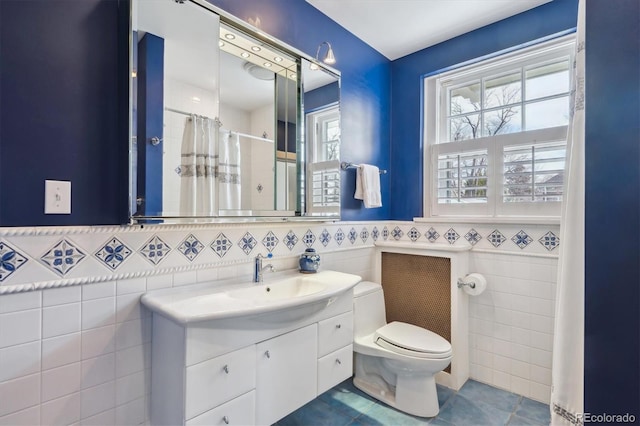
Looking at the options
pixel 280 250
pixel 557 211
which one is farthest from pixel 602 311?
pixel 280 250

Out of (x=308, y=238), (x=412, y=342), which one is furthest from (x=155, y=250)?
(x=412, y=342)

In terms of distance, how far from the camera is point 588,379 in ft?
3.12

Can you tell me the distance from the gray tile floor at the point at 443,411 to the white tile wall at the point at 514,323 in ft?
0.42

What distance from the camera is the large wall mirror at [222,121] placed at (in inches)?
50.1

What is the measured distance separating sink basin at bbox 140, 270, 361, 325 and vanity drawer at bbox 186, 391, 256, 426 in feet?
1.03

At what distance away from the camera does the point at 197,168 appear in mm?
1435

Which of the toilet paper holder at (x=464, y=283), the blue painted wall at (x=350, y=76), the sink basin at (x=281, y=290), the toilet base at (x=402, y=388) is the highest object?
the blue painted wall at (x=350, y=76)

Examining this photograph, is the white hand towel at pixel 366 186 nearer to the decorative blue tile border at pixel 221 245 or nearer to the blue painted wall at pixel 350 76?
the blue painted wall at pixel 350 76

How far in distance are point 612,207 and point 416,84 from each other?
6.31 ft

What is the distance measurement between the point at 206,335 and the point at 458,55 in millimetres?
2458

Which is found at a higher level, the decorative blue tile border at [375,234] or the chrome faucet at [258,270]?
the decorative blue tile border at [375,234]

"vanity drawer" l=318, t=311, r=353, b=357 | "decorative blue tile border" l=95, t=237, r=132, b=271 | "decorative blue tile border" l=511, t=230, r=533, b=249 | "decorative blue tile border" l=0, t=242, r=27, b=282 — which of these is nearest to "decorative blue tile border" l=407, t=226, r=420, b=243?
"decorative blue tile border" l=511, t=230, r=533, b=249

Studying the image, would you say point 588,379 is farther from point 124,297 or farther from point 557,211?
point 124,297

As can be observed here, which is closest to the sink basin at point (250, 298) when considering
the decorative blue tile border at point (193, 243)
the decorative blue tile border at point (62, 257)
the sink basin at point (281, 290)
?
the sink basin at point (281, 290)
